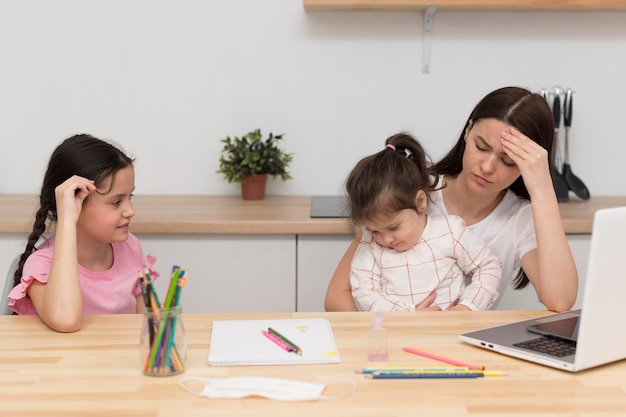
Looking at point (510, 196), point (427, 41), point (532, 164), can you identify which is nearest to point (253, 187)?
point (427, 41)

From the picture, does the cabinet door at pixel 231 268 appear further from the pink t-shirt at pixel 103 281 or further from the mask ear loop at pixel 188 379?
the mask ear loop at pixel 188 379

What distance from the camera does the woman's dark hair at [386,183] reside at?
6.05 ft

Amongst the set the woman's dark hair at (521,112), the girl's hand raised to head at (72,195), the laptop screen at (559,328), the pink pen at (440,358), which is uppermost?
the woman's dark hair at (521,112)

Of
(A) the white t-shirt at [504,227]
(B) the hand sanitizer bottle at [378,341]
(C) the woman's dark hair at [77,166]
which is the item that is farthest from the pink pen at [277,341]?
(A) the white t-shirt at [504,227]

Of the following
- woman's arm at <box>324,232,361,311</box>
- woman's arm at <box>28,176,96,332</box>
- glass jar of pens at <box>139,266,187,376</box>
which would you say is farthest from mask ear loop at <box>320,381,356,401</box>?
woman's arm at <box>324,232,361,311</box>

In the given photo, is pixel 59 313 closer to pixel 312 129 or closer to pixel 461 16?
pixel 312 129

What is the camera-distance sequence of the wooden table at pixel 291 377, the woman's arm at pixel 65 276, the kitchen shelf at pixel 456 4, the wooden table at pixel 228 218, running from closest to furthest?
the wooden table at pixel 291 377, the woman's arm at pixel 65 276, the wooden table at pixel 228 218, the kitchen shelf at pixel 456 4

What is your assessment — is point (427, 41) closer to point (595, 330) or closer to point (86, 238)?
point (86, 238)

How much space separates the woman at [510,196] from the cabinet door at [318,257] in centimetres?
46

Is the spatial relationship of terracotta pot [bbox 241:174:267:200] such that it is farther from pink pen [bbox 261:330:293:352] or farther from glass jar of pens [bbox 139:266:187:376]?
glass jar of pens [bbox 139:266:187:376]

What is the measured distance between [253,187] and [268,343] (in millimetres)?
1486

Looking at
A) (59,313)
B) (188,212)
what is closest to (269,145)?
(188,212)

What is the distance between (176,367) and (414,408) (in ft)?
1.25

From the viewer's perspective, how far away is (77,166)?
73.9 inches
